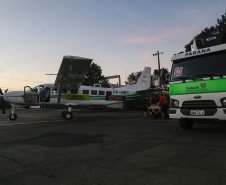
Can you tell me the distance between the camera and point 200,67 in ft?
21.2

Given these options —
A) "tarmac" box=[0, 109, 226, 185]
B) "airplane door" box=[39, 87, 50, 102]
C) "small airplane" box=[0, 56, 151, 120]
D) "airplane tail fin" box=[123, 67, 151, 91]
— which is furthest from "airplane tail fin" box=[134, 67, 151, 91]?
"tarmac" box=[0, 109, 226, 185]

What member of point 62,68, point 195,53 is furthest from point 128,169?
point 62,68

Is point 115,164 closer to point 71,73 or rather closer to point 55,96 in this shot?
point 71,73

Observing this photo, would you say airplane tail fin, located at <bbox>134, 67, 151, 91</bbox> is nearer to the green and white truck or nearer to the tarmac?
the green and white truck

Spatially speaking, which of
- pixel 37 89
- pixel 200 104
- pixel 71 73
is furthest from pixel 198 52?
pixel 37 89

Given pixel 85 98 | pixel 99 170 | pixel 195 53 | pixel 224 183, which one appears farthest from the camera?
pixel 85 98

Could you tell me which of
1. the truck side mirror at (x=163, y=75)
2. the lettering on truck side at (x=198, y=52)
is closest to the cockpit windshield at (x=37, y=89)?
the truck side mirror at (x=163, y=75)

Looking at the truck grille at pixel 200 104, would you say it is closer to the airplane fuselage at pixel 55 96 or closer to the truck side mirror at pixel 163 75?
the truck side mirror at pixel 163 75

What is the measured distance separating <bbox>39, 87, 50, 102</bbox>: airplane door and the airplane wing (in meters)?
0.73

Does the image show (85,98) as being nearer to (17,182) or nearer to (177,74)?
(177,74)

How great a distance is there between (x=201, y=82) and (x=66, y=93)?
34.8ft

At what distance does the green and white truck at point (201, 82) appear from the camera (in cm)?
575

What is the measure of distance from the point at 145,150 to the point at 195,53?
14.2ft

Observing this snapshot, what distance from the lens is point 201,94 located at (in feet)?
19.9
